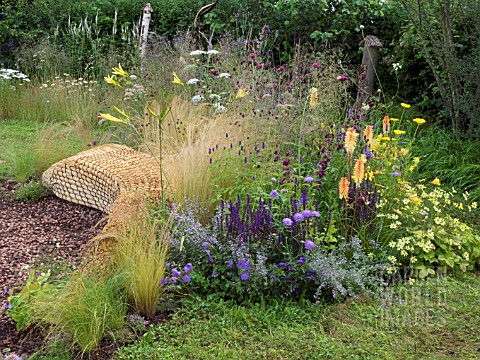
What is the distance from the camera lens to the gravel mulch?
9.95 ft

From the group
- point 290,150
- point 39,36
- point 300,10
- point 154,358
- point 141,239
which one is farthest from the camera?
point 39,36

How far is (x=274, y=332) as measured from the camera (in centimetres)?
303

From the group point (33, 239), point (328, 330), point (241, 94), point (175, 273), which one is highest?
point (241, 94)

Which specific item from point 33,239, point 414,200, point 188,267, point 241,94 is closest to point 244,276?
point 188,267

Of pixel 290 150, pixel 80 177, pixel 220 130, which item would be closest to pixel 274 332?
pixel 290 150

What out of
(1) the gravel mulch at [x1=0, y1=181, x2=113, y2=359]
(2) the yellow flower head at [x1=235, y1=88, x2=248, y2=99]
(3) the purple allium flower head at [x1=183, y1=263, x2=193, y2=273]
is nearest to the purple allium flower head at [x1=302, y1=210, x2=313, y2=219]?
(3) the purple allium flower head at [x1=183, y1=263, x2=193, y2=273]

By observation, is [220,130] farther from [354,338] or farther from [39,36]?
[39,36]

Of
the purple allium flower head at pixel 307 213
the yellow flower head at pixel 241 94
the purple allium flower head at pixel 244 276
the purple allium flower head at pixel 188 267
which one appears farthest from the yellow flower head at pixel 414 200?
the yellow flower head at pixel 241 94

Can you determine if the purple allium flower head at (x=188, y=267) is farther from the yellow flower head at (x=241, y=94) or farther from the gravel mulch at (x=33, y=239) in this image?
the yellow flower head at (x=241, y=94)

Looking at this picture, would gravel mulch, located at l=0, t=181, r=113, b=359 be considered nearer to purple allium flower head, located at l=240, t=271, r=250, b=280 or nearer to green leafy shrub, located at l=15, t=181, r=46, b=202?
green leafy shrub, located at l=15, t=181, r=46, b=202

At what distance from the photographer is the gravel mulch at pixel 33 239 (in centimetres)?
303

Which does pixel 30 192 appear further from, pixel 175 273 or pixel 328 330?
pixel 328 330

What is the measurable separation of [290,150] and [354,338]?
1813 mm

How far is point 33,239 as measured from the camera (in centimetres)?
430
